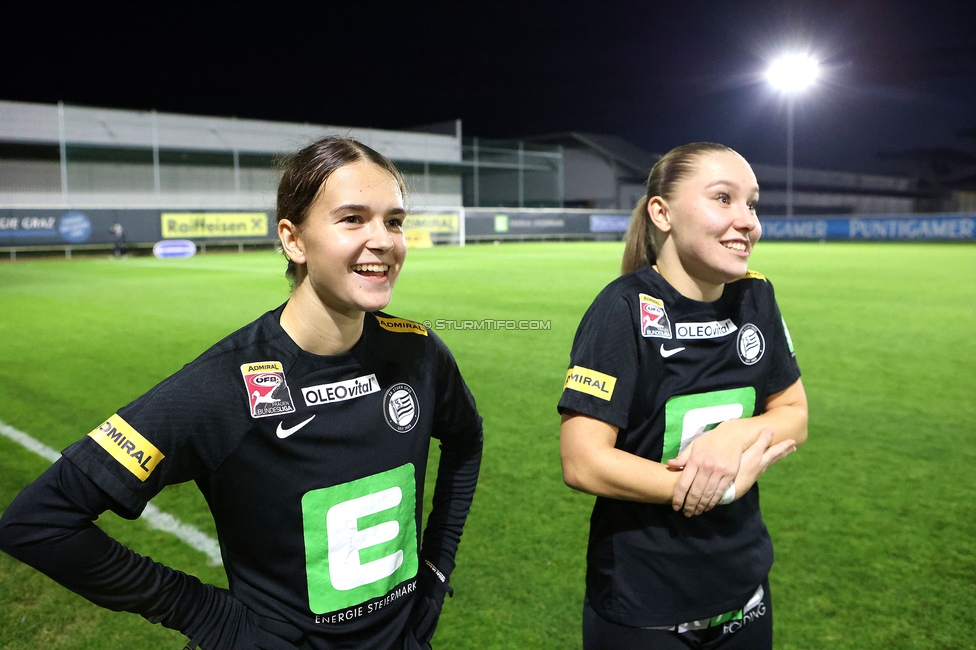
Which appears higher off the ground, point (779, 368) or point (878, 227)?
point (878, 227)

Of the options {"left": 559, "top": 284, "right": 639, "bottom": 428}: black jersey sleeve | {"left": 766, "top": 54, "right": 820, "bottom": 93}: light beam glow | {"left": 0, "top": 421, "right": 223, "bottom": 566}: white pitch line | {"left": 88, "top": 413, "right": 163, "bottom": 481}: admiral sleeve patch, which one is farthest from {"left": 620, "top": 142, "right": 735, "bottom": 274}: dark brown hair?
{"left": 766, "top": 54, "right": 820, "bottom": 93}: light beam glow

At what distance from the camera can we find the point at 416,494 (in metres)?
2.07

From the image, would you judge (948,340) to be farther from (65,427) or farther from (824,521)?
(65,427)

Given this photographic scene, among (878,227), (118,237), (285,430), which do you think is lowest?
(285,430)

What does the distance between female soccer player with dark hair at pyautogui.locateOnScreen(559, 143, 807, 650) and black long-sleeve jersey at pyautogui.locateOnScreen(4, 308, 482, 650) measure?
1.79ft

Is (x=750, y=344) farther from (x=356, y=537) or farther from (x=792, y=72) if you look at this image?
(x=792, y=72)

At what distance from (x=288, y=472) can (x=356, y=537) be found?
0.26 metres

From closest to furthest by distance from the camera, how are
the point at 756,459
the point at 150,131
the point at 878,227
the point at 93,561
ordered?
the point at 93,561, the point at 756,459, the point at 878,227, the point at 150,131

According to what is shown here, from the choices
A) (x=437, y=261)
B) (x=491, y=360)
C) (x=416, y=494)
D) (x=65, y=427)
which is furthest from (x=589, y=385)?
(x=437, y=261)

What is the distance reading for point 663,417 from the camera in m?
2.24

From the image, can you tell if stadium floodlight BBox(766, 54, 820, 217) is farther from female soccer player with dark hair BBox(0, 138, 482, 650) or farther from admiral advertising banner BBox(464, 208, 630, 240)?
female soccer player with dark hair BBox(0, 138, 482, 650)

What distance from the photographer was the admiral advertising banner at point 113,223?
2852 centimetres

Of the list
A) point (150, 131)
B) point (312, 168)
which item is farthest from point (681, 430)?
point (150, 131)

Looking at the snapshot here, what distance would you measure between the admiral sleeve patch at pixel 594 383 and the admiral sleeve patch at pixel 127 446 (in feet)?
3.62
